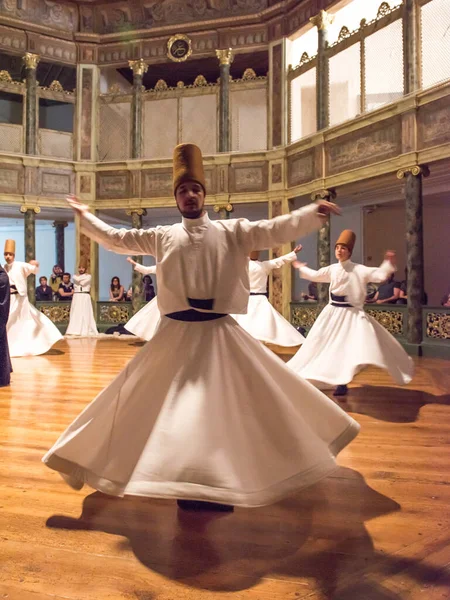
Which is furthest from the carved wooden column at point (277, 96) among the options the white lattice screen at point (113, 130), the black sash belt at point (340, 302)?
the black sash belt at point (340, 302)

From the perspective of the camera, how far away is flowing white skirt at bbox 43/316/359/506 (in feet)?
6.31

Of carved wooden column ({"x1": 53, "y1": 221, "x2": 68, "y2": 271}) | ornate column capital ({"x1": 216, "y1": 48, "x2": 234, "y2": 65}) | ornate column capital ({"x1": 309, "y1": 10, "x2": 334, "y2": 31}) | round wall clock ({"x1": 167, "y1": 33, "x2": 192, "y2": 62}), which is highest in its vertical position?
round wall clock ({"x1": 167, "y1": 33, "x2": 192, "y2": 62})

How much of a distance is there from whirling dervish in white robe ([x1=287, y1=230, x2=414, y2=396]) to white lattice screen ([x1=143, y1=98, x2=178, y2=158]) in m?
8.58

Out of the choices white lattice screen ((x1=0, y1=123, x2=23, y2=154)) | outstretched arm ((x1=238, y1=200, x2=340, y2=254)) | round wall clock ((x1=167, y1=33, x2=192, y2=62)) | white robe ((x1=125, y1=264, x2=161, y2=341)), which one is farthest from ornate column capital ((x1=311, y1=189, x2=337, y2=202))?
outstretched arm ((x1=238, y1=200, x2=340, y2=254))

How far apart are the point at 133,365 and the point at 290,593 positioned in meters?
1.06

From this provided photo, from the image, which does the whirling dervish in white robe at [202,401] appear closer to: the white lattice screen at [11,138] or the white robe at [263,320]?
the white robe at [263,320]

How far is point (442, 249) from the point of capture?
12172mm

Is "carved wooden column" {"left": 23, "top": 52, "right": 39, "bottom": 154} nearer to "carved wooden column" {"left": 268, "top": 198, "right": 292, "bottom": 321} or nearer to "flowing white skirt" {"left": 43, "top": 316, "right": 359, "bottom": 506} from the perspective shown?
"carved wooden column" {"left": 268, "top": 198, "right": 292, "bottom": 321}

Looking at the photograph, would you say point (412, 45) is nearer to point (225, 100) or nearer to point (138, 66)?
point (225, 100)

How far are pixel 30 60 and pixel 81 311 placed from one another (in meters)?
5.78

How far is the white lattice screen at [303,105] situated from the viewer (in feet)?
35.7

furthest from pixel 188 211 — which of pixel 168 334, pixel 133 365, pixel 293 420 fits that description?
pixel 293 420

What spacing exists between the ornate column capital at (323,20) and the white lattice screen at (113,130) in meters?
4.87

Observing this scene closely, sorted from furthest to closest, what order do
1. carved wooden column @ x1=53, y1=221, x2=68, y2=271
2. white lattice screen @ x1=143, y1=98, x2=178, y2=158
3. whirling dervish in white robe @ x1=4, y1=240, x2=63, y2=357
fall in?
carved wooden column @ x1=53, y1=221, x2=68, y2=271, white lattice screen @ x1=143, y1=98, x2=178, y2=158, whirling dervish in white robe @ x1=4, y1=240, x2=63, y2=357
